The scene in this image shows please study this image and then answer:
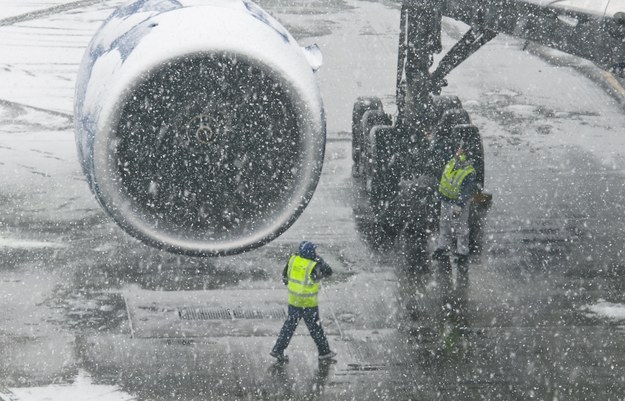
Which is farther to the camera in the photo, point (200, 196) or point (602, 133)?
point (602, 133)

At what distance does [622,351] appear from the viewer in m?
13.3

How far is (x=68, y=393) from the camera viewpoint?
475 inches

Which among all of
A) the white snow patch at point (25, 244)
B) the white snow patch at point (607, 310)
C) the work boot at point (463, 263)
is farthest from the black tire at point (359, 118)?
the white snow patch at point (607, 310)

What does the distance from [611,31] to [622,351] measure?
15.1ft

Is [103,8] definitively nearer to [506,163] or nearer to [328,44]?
[328,44]

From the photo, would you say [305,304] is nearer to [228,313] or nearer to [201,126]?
[228,313]

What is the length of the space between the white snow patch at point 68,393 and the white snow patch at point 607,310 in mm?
5640

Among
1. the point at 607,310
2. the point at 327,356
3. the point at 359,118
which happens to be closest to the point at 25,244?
the point at 327,356

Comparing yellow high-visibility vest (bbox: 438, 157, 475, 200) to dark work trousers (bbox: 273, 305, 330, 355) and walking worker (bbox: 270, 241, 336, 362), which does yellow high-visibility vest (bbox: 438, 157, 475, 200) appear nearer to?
walking worker (bbox: 270, 241, 336, 362)

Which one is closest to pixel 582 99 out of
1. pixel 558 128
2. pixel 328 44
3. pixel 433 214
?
pixel 558 128

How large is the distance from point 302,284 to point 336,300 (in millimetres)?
1895

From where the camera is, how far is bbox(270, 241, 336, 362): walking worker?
1287 centimetres

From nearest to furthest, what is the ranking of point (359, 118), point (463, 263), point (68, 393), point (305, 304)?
point (68, 393) → point (305, 304) → point (463, 263) → point (359, 118)

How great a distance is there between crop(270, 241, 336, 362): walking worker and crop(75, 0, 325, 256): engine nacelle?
3.24 meters
